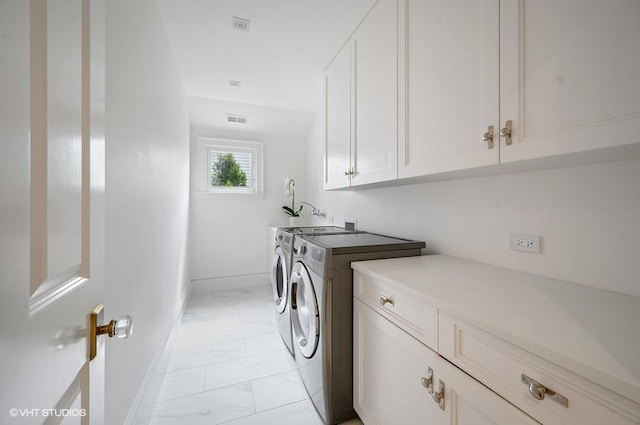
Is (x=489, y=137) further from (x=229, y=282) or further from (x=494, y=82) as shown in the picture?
(x=229, y=282)

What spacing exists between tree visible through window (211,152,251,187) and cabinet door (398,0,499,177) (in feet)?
9.30

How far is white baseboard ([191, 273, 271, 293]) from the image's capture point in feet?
11.6

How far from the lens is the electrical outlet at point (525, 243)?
1104 mm

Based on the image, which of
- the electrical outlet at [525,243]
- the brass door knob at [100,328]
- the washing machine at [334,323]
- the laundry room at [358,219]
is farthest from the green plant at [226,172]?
the electrical outlet at [525,243]

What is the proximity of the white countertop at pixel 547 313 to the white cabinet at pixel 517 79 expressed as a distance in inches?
18.1

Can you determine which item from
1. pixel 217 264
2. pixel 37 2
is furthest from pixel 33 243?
pixel 217 264

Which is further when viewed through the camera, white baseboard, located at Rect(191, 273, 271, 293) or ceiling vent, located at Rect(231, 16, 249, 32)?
white baseboard, located at Rect(191, 273, 271, 293)

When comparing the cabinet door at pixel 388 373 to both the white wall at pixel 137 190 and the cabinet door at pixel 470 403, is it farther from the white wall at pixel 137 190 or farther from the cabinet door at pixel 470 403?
the white wall at pixel 137 190

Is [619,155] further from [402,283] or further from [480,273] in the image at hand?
[402,283]

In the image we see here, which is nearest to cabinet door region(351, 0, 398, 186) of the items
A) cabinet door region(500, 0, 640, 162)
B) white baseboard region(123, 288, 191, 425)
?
cabinet door region(500, 0, 640, 162)

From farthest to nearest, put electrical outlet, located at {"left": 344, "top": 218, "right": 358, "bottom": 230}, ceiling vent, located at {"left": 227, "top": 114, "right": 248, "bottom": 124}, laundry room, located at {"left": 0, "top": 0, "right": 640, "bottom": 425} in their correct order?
ceiling vent, located at {"left": 227, "top": 114, "right": 248, "bottom": 124}
electrical outlet, located at {"left": 344, "top": 218, "right": 358, "bottom": 230}
laundry room, located at {"left": 0, "top": 0, "right": 640, "bottom": 425}

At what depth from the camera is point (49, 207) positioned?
1.41ft

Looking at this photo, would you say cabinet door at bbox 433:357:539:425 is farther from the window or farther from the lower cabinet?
the window

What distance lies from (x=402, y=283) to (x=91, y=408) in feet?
3.06
